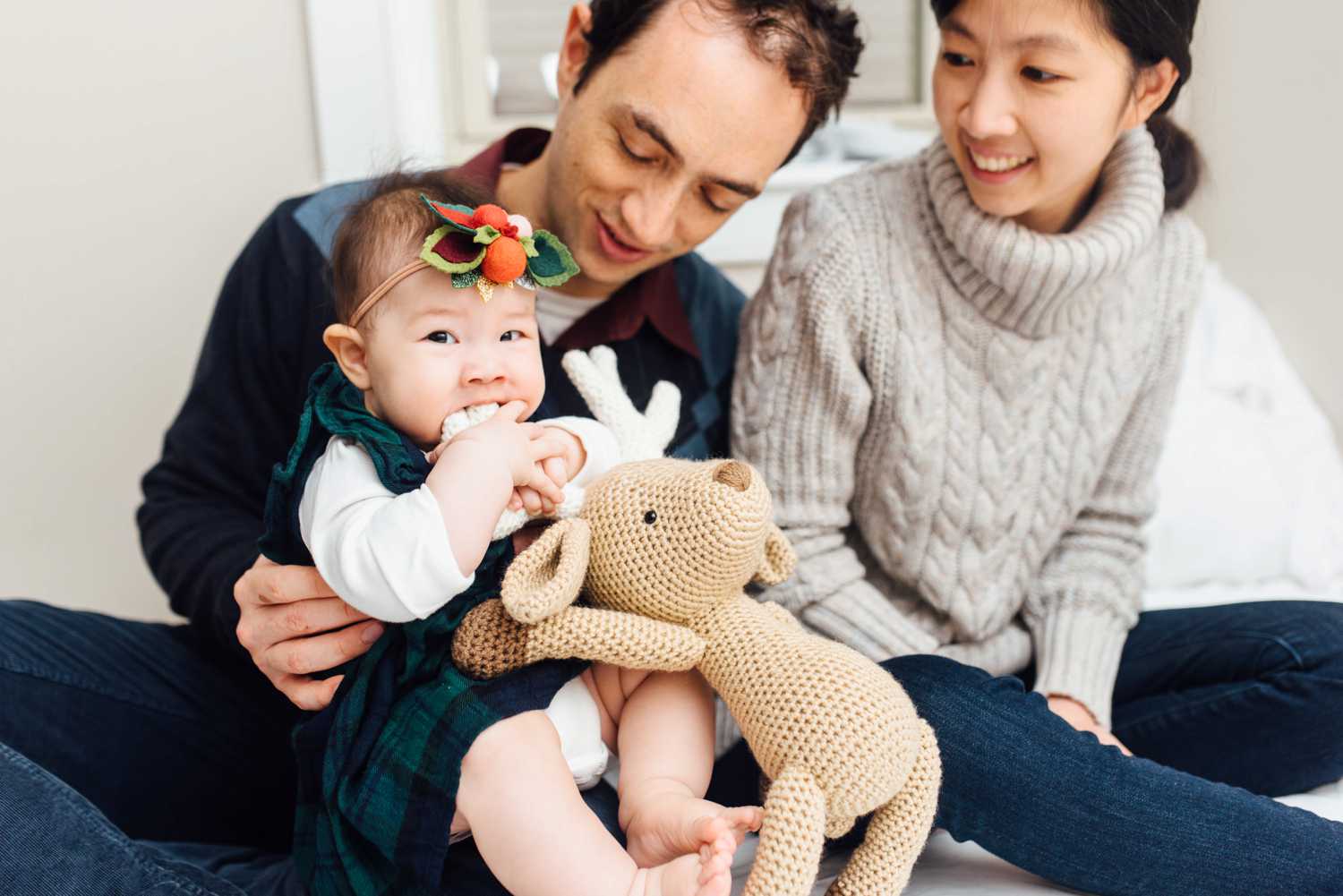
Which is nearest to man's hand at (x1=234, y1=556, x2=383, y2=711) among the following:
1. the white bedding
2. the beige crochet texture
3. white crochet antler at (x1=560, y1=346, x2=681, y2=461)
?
the beige crochet texture

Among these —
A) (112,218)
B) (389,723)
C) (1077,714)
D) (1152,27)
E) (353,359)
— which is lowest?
(1077,714)

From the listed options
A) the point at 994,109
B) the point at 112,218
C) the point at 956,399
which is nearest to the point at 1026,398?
the point at 956,399

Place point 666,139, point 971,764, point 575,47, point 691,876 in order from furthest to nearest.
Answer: point 575,47
point 666,139
point 971,764
point 691,876

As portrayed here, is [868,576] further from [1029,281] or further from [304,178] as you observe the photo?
[304,178]

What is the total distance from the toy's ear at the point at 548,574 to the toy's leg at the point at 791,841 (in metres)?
0.19

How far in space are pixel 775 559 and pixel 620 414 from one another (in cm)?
18

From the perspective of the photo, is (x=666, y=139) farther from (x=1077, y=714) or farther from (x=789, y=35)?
(x=1077, y=714)

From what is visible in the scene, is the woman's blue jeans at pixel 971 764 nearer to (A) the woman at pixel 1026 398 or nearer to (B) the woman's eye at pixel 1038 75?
(A) the woman at pixel 1026 398

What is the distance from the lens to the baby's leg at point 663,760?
0.71m

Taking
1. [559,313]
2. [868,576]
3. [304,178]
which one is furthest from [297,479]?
[304,178]

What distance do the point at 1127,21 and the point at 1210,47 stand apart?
80 cm

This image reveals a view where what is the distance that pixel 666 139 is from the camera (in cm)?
103

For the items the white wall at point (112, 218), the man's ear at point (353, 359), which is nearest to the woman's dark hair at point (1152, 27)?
the man's ear at point (353, 359)

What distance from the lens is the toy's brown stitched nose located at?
74 centimetres
